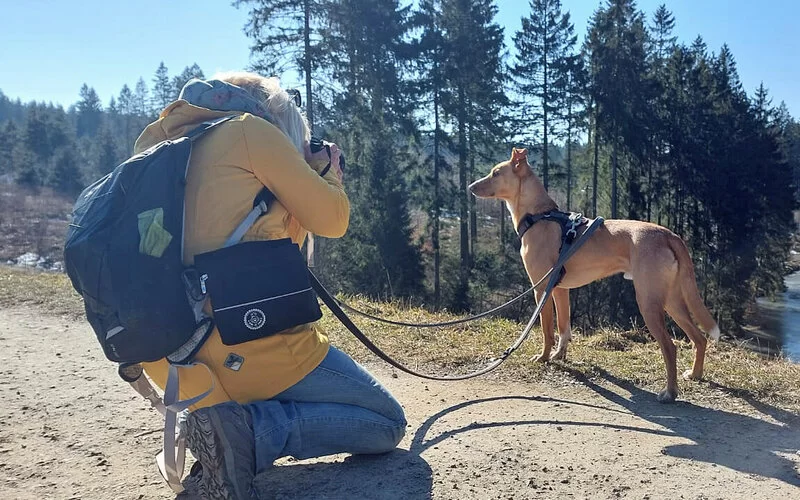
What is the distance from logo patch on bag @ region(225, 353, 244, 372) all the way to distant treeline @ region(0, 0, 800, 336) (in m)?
18.9

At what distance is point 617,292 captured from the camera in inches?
1049

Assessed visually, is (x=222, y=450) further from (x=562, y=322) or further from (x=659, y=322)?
(x=562, y=322)

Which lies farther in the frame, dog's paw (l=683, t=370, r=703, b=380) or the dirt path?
dog's paw (l=683, t=370, r=703, b=380)

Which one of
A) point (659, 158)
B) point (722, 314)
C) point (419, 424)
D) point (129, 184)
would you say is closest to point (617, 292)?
point (722, 314)

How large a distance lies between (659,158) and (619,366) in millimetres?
34473

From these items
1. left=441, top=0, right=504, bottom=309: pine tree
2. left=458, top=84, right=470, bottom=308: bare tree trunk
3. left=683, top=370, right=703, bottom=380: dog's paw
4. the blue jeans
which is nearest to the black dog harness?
left=683, top=370, right=703, bottom=380: dog's paw

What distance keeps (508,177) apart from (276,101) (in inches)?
143

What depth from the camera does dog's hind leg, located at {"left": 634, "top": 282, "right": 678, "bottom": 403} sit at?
436cm

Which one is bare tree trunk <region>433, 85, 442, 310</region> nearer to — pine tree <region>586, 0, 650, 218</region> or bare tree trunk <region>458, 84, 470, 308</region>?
A: bare tree trunk <region>458, 84, 470, 308</region>

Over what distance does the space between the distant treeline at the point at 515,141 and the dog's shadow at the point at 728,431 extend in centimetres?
1729

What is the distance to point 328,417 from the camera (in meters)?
2.92

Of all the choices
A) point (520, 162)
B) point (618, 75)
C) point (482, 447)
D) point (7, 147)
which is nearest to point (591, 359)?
point (520, 162)

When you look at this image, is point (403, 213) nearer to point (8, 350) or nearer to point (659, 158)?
point (659, 158)

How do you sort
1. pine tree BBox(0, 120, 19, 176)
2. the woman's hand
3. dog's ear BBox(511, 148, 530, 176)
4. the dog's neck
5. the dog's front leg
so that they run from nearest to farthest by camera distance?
the woman's hand, the dog's front leg, the dog's neck, dog's ear BBox(511, 148, 530, 176), pine tree BBox(0, 120, 19, 176)
